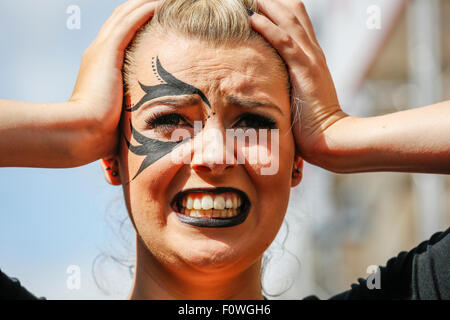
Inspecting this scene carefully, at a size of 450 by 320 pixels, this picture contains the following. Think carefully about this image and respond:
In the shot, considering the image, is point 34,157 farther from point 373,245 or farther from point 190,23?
point 373,245

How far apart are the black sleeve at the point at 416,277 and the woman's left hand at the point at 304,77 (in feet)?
1.94

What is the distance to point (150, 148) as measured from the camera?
1922 millimetres

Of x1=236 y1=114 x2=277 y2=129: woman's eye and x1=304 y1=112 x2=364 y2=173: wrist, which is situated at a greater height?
x1=236 y1=114 x2=277 y2=129: woman's eye

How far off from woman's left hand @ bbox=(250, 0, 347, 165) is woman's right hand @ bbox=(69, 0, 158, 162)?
1.71 ft

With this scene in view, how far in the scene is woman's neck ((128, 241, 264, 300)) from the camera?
6.66 ft

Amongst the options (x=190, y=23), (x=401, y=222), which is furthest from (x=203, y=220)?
(x=401, y=222)

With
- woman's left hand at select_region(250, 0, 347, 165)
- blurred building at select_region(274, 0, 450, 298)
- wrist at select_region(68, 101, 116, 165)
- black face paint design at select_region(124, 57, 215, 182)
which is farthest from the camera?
blurred building at select_region(274, 0, 450, 298)

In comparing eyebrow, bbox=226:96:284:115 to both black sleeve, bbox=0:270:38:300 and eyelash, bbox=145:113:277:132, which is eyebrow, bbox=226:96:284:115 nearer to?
eyelash, bbox=145:113:277:132

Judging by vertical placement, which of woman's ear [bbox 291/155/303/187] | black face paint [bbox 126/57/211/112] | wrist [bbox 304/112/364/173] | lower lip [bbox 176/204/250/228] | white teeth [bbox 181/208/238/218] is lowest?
lower lip [bbox 176/204/250/228]

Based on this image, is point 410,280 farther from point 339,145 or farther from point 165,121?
point 165,121

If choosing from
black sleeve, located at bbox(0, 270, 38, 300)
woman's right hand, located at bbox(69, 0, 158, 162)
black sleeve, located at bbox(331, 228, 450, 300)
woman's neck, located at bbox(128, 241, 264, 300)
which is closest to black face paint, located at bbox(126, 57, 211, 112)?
woman's right hand, located at bbox(69, 0, 158, 162)
